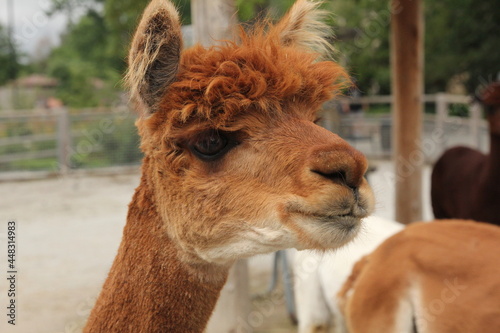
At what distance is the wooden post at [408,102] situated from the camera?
6355 mm

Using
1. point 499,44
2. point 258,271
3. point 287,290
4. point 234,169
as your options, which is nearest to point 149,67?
point 234,169

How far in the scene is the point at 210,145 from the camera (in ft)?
5.90

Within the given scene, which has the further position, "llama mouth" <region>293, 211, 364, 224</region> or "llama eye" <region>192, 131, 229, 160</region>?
"llama eye" <region>192, 131, 229, 160</region>

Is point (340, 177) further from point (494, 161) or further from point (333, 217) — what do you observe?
point (494, 161)

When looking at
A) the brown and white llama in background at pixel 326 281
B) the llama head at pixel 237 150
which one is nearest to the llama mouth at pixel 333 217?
the llama head at pixel 237 150

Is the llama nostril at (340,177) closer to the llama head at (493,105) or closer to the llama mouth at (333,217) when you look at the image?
the llama mouth at (333,217)

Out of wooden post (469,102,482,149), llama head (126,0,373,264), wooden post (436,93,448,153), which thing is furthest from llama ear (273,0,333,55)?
wooden post (436,93,448,153)

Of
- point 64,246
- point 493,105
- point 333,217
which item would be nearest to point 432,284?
point 333,217

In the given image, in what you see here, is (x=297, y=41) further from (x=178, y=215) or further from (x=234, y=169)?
(x=178, y=215)

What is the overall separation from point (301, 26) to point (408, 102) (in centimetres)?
456

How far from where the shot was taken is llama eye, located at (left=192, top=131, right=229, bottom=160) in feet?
5.87

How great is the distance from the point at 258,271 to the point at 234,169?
5446 millimetres

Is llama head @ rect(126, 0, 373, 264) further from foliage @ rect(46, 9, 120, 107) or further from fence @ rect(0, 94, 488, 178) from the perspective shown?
foliage @ rect(46, 9, 120, 107)

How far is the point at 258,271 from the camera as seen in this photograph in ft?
23.2
